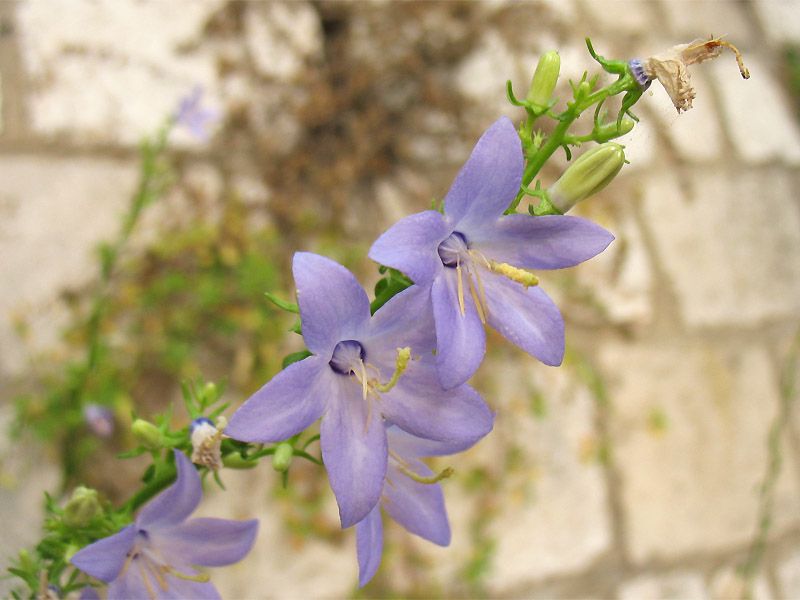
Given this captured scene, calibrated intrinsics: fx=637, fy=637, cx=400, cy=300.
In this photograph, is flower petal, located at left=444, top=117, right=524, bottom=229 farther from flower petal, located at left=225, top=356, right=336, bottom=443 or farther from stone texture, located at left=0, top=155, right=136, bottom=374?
stone texture, located at left=0, top=155, right=136, bottom=374

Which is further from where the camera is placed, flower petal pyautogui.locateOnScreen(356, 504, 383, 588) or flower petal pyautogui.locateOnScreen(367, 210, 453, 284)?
flower petal pyautogui.locateOnScreen(356, 504, 383, 588)

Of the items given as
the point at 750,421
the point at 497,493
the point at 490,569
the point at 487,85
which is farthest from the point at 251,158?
the point at 750,421

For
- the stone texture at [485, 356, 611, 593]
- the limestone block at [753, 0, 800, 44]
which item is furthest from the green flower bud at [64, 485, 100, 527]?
the limestone block at [753, 0, 800, 44]

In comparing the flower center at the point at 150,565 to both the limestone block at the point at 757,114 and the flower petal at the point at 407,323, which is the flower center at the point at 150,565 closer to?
the flower petal at the point at 407,323

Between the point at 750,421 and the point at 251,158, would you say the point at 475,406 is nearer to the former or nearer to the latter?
the point at 251,158

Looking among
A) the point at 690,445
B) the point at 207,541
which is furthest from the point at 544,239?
the point at 690,445

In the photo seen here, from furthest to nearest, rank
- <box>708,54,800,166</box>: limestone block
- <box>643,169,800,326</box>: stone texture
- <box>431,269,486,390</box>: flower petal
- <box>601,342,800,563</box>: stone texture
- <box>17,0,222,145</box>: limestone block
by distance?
<box>708,54,800,166</box>: limestone block → <box>643,169,800,326</box>: stone texture → <box>601,342,800,563</box>: stone texture → <box>17,0,222,145</box>: limestone block → <box>431,269,486,390</box>: flower petal

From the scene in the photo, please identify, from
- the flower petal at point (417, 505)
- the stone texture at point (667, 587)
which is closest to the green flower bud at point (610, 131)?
the flower petal at point (417, 505)
